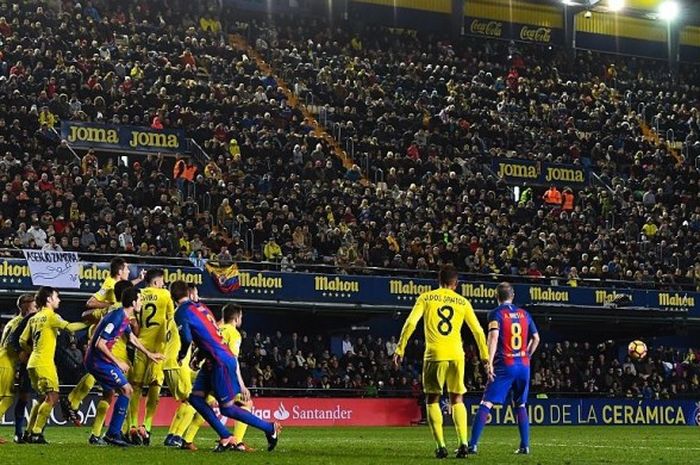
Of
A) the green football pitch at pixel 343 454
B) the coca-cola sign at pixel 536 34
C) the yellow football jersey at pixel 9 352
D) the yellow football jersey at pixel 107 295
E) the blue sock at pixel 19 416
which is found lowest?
the green football pitch at pixel 343 454

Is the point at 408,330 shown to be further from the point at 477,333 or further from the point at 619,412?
the point at 619,412

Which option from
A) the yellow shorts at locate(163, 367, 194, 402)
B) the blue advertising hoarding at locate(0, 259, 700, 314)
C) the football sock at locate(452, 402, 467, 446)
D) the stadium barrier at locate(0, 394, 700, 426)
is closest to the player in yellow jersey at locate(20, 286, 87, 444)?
the yellow shorts at locate(163, 367, 194, 402)

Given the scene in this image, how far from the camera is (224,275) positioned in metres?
35.2

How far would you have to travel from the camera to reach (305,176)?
4084cm

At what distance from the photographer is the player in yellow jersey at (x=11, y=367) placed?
59.8 feet

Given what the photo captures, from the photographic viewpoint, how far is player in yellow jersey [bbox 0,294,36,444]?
1823cm

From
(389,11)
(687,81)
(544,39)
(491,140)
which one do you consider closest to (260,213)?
(491,140)

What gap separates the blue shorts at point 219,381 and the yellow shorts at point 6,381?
3.51 meters

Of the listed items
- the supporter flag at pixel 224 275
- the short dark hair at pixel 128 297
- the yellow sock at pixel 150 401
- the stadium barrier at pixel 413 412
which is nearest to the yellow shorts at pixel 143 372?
the yellow sock at pixel 150 401

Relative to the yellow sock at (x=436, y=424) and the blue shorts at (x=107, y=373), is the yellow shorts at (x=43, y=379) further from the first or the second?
the yellow sock at (x=436, y=424)

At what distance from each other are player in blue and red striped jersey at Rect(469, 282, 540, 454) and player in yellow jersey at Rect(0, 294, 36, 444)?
21.3 feet

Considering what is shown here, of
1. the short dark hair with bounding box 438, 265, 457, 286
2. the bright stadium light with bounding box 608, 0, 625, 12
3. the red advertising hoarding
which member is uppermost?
the bright stadium light with bounding box 608, 0, 625, 12

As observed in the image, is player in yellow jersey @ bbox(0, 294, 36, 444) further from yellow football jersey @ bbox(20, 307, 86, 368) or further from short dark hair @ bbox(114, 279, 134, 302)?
short dark hair @ bbox(114, 279, 134, 302)

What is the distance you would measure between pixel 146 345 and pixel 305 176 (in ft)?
76.3
